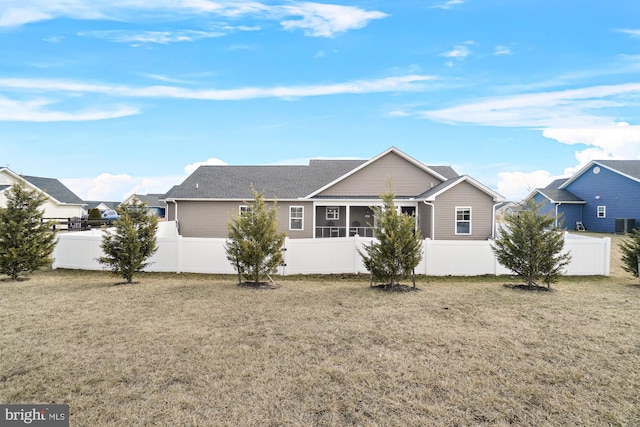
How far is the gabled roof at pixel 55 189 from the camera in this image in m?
40.5

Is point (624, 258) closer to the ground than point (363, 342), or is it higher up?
higher up

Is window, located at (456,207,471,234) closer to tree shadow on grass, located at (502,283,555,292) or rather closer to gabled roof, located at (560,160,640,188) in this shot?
tree shadow on grass, located at (502,283,555,292)

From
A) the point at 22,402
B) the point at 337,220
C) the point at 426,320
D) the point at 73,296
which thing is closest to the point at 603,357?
the point at 426,320

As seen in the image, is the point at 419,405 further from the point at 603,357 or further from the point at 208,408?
the point at 603,357

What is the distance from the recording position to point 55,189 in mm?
42219

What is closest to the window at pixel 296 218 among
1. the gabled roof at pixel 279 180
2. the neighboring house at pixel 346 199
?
the neighboring house at pixel 346 199

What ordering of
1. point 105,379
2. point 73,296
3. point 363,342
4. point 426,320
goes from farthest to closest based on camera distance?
point 73,296, point 426,320, point 363,342, point 105,379

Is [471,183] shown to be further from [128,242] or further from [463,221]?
[128,242]

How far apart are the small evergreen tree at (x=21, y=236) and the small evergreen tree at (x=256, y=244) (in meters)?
7.13

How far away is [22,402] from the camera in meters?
4.39

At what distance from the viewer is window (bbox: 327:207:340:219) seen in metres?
23.6

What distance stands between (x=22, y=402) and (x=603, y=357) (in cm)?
838

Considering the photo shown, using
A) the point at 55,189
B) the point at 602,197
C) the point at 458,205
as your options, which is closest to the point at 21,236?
the point at 458,205

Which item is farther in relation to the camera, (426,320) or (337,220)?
(337,220)
